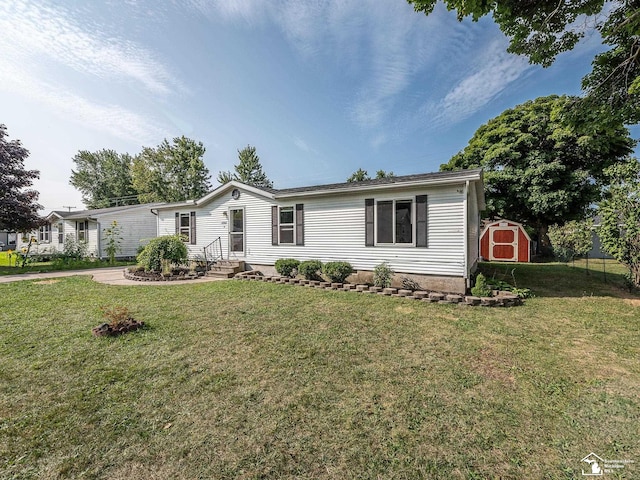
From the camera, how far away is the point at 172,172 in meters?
30.9

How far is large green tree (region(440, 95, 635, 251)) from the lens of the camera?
47.2ft

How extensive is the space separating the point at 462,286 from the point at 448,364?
4241mm

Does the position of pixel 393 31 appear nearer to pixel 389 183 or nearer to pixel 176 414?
pixel 389 183

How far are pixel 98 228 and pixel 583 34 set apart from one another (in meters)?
22.8

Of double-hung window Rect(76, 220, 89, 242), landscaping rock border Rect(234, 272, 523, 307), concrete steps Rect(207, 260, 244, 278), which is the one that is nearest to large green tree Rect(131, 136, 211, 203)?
double-hung window Rect(76, 220, 89, 242)

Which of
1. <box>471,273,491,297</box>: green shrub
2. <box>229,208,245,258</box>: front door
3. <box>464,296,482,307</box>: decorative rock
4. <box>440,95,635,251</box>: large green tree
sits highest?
<box>440,95,635,251</box>: large green tree

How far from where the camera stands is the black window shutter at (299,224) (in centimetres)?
974

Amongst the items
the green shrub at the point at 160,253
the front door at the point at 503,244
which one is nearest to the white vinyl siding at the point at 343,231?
the green shrub at the point at 160,253

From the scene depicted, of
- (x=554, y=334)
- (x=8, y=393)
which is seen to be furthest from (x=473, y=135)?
(x=8, y=393)

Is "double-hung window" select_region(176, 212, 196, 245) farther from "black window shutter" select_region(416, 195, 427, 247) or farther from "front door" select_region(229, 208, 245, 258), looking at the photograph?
"black window shutter" select_region(416, 195, 427, 247)

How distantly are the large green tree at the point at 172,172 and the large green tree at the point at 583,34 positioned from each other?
28878 mm

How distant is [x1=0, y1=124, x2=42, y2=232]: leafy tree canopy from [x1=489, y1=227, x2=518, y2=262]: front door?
2562 cm

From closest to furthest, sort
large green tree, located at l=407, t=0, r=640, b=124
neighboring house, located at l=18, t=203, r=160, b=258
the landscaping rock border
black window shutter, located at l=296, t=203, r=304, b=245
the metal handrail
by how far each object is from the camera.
Answer: large green tree, located at l=407, t=0, r=640, b=124, the landscaping rock border, black window shutter, located at l=296, t=203, r=304, b=245, the metal handrail, neighboring house, located at l=18, t=203, r=160, b=258

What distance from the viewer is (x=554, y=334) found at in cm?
460
